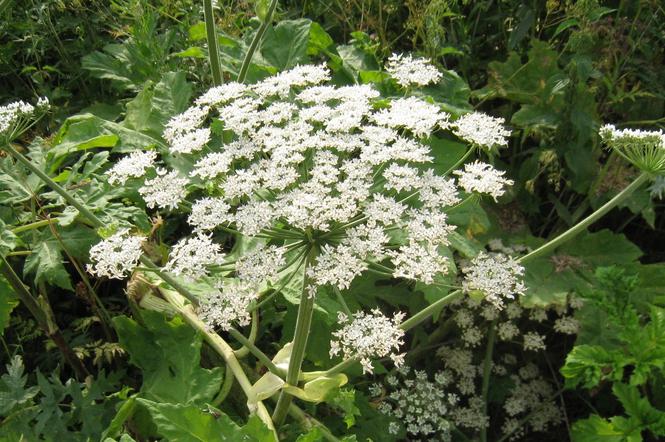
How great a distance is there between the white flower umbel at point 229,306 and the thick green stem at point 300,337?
218 millimetres

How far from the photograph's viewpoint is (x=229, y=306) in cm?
232

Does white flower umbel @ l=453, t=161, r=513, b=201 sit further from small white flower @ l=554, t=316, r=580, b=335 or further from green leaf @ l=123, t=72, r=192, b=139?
green leaf @ l=123, t=72, r=192, b=139

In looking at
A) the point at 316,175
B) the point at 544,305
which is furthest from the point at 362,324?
the point at 544,305

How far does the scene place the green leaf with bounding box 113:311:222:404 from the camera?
2.83 metres

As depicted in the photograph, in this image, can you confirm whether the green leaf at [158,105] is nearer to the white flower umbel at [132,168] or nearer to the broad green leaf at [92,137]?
the broad green leaf at [92,137]

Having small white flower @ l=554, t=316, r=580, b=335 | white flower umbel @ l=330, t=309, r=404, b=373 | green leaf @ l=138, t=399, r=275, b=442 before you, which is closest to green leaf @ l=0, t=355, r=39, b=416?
green leaf @ l=138, t=399, r=275, b=442

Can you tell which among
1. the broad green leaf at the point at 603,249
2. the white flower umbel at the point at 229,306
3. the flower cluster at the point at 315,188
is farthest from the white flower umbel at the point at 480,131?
the broad green leaf at the point at 603,249

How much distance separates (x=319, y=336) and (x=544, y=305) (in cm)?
109

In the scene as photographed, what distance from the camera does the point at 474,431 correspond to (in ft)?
13.2

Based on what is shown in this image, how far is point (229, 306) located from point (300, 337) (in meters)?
0.38

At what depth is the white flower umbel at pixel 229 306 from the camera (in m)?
2.24

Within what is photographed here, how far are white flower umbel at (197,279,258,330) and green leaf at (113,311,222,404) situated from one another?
2.03 ft

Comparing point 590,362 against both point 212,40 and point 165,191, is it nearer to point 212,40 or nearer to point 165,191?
point 165,191

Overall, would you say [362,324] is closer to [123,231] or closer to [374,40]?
[123,231]
